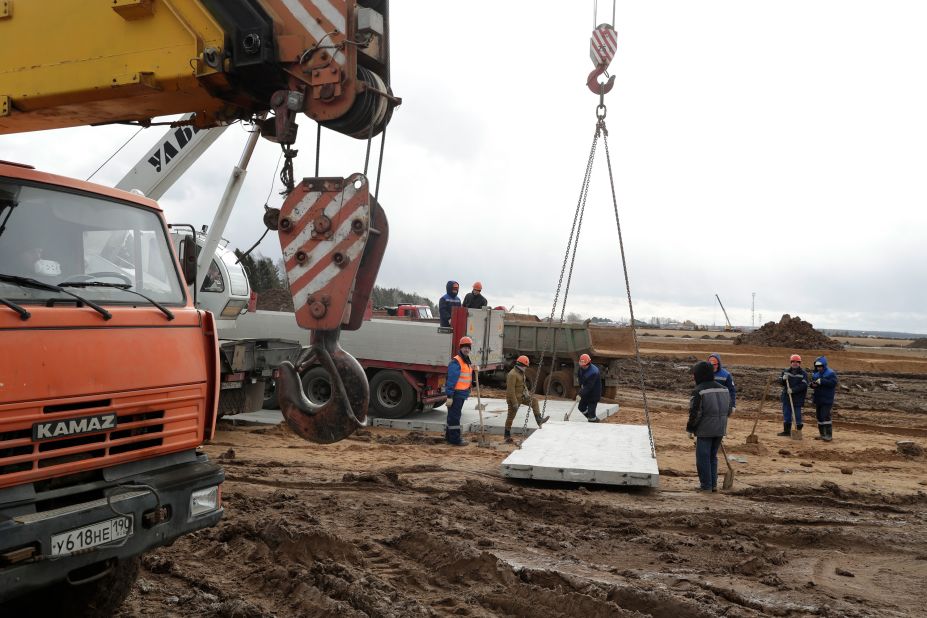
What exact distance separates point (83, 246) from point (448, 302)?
10012 mm

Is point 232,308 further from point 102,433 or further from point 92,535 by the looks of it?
point 92,535

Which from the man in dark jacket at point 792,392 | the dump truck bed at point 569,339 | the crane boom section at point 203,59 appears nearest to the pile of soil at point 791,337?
the dump truck bed at point 569,339

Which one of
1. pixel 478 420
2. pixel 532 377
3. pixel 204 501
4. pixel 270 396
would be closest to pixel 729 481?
pixel 478 420

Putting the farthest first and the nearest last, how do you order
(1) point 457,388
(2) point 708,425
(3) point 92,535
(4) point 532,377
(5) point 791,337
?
(5) point 791,337
(4) point 532,377
(1) point 457,388
(2) point 708,425
(3) point 92,535

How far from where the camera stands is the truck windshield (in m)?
3.67

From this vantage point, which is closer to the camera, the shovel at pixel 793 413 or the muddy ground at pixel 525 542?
the muddy ground at pixel 525 542

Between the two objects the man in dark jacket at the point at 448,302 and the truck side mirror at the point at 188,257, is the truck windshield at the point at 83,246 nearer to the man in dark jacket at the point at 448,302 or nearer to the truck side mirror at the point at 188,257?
the truck side mirror at the point at 188,257

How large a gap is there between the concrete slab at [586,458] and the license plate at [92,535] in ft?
17.9

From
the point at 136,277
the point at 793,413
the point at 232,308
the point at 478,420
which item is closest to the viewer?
the point at 136,277

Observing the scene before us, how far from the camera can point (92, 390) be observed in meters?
3.43

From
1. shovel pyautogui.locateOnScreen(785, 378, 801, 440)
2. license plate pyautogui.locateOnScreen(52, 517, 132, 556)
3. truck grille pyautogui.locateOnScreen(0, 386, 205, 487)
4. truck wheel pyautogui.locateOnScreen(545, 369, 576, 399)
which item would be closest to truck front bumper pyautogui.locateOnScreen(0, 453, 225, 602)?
license plate pyautogui.locateOnScreen(52, 517, 132, 556)

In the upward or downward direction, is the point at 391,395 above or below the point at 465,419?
above

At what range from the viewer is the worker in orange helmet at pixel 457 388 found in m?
11.1

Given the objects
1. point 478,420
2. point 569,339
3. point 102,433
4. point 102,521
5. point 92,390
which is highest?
point 569,339
